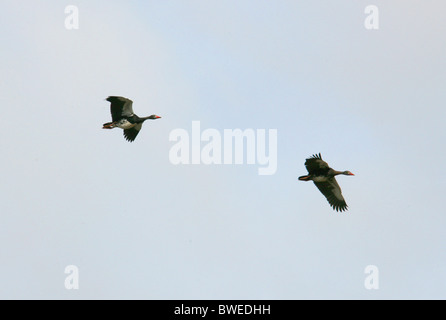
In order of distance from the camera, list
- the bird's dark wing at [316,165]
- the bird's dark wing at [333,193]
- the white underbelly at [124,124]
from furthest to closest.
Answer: the white underbelly at [124,124] → the bird's dark wing at [333,193] → the bird's dark wing at [316,165]

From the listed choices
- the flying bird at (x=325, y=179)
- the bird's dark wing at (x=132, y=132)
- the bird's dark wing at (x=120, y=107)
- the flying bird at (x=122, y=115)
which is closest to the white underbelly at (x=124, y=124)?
the flying bird at (x=122, y=115)

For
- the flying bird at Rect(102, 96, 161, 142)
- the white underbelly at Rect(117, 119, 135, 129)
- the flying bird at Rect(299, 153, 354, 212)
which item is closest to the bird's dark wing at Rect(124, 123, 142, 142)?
the flying bird at Rect(102, 96, 161, 142)

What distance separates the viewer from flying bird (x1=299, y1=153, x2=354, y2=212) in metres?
36.9

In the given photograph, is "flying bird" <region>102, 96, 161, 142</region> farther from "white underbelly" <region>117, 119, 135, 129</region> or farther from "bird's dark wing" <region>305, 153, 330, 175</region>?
"bird's dark wing" <region>305, 153, 330, 175</region>

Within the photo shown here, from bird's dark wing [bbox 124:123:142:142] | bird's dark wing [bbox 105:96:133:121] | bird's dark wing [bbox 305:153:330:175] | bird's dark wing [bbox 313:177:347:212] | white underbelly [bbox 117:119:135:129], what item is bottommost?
bird's dark wing [bbox 313:177:347:212]

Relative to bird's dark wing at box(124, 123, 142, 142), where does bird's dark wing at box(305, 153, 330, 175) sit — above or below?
below

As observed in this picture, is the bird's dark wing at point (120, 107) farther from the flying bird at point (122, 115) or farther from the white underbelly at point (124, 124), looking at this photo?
the white underbelly at point (124, 124)

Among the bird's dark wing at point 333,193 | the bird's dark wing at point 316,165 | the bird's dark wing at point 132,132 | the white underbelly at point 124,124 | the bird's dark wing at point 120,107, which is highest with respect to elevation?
the bird's dark wing at point 120,107

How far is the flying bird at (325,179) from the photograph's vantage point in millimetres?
36938

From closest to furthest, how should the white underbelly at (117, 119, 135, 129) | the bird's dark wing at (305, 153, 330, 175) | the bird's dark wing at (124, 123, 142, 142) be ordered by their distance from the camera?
the bird's dark wing at (305, 153, 330, 175) < the white underbelly at (117, 119, 135, 129) < the bird's dark wing at (124, 123, 142, 142)

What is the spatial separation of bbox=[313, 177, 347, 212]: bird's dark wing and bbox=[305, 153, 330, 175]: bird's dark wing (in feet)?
3.48

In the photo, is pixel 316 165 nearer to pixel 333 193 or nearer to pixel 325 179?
pixel 325 179

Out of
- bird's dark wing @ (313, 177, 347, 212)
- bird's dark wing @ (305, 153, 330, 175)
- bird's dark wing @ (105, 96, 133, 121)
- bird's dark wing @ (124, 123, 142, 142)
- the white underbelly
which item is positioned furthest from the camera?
bird's dark wing @ (124, 123, 142, 142)
